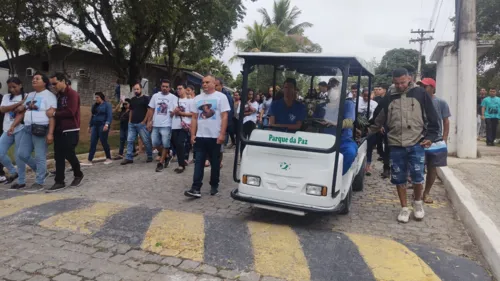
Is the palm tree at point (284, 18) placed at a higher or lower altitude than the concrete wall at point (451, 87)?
higher

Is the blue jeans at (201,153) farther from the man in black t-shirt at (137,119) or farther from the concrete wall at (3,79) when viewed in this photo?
the concrete wall at (3,79)

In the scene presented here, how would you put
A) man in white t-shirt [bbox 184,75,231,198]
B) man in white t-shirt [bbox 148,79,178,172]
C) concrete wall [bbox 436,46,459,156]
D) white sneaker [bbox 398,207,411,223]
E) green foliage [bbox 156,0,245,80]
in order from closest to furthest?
white sneaker [bbox 398,207,411,223]
man in white t-shirt [bbox 184,75,231,198]
man in white t-shirt [bbox 148,79,178,172]
concrete wall [bbox 436,46,459,156]
green foliage [bbox 156,0,245,80]

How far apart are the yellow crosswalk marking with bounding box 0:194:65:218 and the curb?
5325 millimetres

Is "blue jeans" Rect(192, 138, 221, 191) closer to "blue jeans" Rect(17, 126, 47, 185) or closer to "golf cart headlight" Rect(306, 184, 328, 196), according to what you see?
"golf cart headlight" Rect(306, 184, 328, 196)

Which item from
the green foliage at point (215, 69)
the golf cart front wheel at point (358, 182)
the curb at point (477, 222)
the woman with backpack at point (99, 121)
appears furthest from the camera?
the green foliage at point (215, 69)

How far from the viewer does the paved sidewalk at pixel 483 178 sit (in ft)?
16.8

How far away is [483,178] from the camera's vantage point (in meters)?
6.88

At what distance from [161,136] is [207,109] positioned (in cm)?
266

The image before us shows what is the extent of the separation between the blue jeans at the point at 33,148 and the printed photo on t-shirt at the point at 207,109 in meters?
2.46

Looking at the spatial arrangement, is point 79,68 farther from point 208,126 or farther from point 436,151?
point 436,151

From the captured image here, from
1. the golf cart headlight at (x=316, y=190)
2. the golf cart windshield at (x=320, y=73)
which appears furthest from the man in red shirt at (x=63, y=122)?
the golf cart headlight at (x=316, y=190)

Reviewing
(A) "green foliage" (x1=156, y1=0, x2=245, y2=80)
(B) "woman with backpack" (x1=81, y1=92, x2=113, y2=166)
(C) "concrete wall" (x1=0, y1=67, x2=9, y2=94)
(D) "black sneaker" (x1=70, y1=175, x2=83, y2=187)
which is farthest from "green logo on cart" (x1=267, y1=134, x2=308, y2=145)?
(C) "concrete wall" (x1=0, y1=67, x2=9, y2=94)

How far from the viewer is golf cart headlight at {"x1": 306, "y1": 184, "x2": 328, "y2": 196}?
4285 millimetres

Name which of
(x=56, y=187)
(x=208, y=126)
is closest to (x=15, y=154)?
(x=56, y=187)
